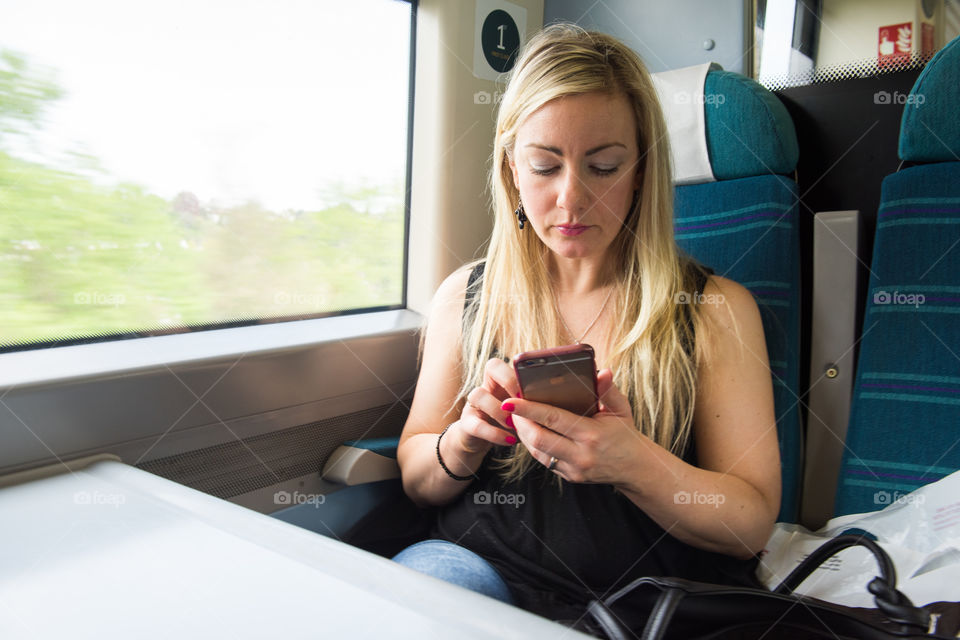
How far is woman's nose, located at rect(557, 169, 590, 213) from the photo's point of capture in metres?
1.30

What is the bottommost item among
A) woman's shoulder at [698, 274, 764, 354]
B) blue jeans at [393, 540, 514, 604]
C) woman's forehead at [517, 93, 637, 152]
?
blue jeans at [393, 540, 514, 604]

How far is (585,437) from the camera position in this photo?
1.09 m

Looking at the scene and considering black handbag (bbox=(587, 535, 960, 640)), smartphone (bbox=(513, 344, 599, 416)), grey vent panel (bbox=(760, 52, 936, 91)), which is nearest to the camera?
black handbag (bbox=(587, 535, 960, 640))

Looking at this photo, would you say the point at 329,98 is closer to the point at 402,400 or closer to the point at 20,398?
the point at 402,400

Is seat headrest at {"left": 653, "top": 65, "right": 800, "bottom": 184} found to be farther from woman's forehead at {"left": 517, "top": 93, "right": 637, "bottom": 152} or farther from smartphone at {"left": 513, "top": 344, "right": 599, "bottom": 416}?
smartphone at {"left": 513, "top": 344, "right": 599, "bottom": 416}

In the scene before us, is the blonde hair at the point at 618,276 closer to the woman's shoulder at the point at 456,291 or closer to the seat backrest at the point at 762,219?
the woman's shoulder at the point at 456,291

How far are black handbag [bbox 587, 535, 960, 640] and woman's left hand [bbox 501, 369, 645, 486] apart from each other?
7.7 inches

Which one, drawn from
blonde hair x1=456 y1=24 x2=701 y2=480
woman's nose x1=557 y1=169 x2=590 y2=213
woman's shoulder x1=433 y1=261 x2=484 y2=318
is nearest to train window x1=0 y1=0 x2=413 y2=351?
woman's shoulder x1=433 y1=261 x2=484 y2=318

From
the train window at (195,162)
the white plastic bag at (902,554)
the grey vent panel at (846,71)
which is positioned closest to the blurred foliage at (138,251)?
the train window at (195,162)

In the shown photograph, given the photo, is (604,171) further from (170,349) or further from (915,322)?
(170,349)

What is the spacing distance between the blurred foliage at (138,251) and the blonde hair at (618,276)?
0.51m

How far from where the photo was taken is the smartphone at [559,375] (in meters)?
1.02

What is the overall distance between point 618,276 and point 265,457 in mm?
860

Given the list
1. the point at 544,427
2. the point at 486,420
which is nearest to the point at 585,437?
the point at 544,427
